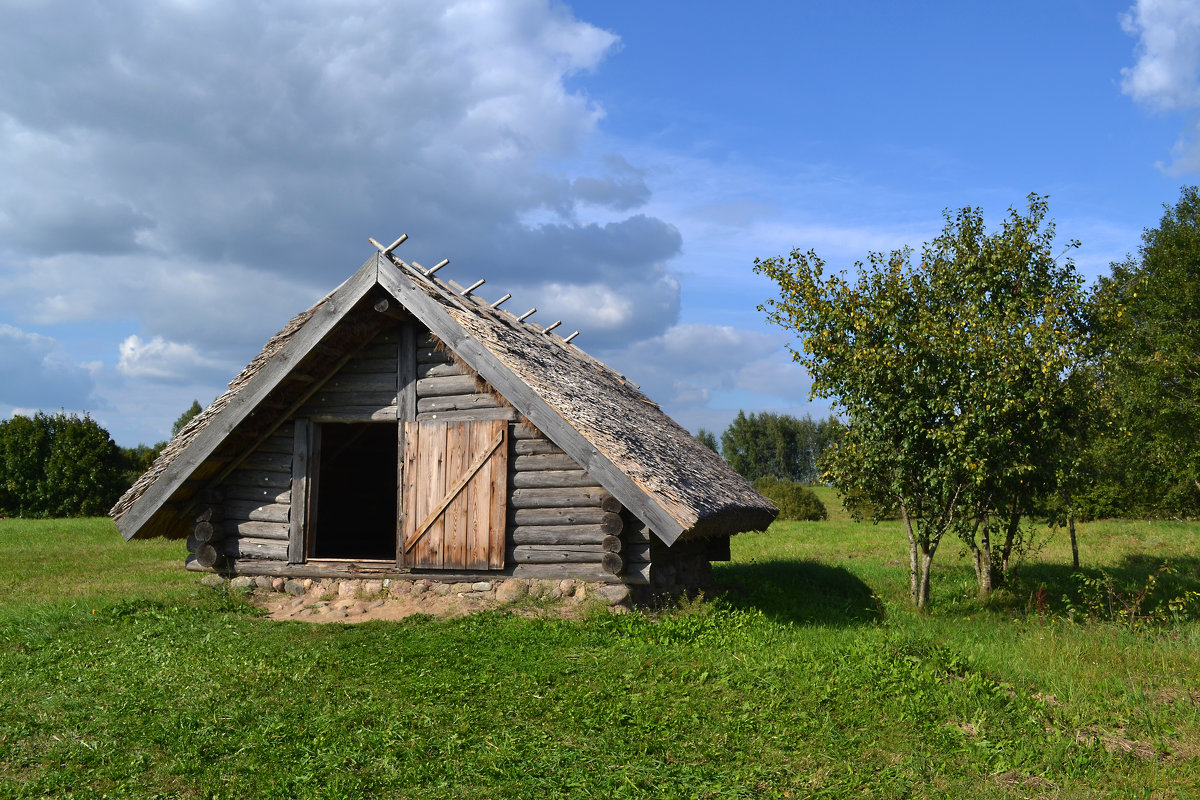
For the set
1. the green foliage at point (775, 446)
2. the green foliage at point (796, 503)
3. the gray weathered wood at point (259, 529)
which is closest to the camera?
the gray weathered wood at point (259, 529)

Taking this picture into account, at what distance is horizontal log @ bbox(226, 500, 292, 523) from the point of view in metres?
11.4

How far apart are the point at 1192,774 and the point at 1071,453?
24.3 ft

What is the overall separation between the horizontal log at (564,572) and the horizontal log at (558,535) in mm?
289

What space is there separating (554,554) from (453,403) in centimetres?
246

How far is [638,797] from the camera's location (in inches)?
206

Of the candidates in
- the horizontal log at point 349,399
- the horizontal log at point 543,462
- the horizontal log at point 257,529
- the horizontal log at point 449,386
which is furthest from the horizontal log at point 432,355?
the horizontal log at point 257,529

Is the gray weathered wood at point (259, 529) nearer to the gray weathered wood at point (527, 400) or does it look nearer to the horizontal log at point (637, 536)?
the gray weathered wood at point (527, 400)

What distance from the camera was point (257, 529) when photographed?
11.5 m

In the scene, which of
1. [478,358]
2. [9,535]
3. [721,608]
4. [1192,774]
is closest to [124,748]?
[478,358]

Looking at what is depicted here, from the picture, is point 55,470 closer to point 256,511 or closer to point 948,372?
point 256,511

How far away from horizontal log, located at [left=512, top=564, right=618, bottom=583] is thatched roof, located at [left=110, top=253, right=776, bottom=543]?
1283 mm

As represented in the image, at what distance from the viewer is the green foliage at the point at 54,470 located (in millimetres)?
30422

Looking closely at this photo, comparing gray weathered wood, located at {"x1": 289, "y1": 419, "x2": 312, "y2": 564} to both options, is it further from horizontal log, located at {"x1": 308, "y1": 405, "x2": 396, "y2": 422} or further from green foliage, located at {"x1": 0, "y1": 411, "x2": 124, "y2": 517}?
green foliage, located at {"x1": 0, "y1": 411, "x2": 124, "y2": 517}

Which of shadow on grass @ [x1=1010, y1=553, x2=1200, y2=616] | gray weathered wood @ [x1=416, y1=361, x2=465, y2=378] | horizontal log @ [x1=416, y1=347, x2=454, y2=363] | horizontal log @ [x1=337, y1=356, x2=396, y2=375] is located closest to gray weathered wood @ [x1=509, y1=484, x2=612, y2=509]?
gray weathered wood @ [x1=416, y1=361, x2=465, y2=378]
